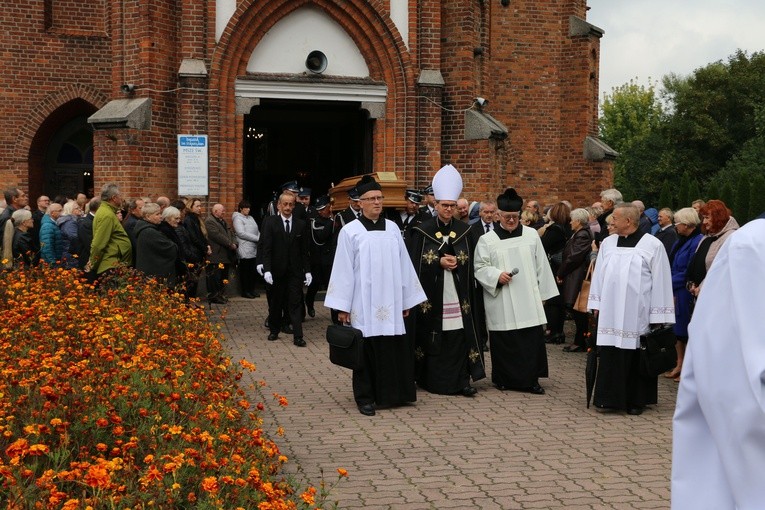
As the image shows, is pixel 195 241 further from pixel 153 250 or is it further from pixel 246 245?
pixel 153 250

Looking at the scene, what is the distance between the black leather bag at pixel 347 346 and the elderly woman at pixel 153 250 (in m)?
3.70

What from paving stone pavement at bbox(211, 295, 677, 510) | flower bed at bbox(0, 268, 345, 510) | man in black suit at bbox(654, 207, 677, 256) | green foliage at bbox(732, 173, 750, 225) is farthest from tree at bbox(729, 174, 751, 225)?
flower bed at bbox(0, 268, 345, 510)

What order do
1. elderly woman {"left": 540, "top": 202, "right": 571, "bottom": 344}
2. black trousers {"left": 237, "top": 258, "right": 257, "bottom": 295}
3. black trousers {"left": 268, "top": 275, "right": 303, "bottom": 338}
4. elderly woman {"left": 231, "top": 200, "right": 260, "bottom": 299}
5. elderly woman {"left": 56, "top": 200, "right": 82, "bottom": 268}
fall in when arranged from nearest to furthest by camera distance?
black trousers {"left": 268, "top": 275, "right": 303, "bottom": 338}, elderly woman {"left": 56, "top": 200, "right": 82, "bottom": 268}, elderly woman {"left": 540, "top": 202, "right": 571, "bottom": 344}, elderly woman {"left": 231, "top": 200, "right": 260, "bottom": 299}, black trousers {"left": 237, "top": 258, "right": 257, "bottom": 295}

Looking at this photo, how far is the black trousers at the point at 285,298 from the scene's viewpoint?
12664 millimetres

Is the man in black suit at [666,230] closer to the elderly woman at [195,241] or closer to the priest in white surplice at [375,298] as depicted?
the priest in white surplice at [375,298]

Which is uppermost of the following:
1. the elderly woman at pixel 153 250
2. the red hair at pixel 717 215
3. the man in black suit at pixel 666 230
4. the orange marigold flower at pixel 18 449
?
the red hair at pixel 717 215

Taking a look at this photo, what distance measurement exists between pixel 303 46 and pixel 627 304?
37.2ft

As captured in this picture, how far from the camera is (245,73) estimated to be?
58.5 feet

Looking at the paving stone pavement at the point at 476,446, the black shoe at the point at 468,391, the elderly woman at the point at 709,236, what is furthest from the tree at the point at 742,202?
the black shoe at the point at 468,391

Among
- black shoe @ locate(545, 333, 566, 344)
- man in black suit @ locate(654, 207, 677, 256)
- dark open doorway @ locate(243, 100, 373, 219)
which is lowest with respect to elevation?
black shoe @ locate(545, 333, 566, 344)

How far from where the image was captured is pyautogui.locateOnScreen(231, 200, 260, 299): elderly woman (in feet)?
56.9

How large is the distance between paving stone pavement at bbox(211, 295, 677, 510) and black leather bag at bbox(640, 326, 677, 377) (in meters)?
0.45

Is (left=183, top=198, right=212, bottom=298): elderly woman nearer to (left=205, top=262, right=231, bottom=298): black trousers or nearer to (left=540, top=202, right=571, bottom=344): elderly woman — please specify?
(left=205, top=262, right=231, bottom=298): black trousers

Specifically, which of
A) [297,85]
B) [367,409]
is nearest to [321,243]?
[297,85]
